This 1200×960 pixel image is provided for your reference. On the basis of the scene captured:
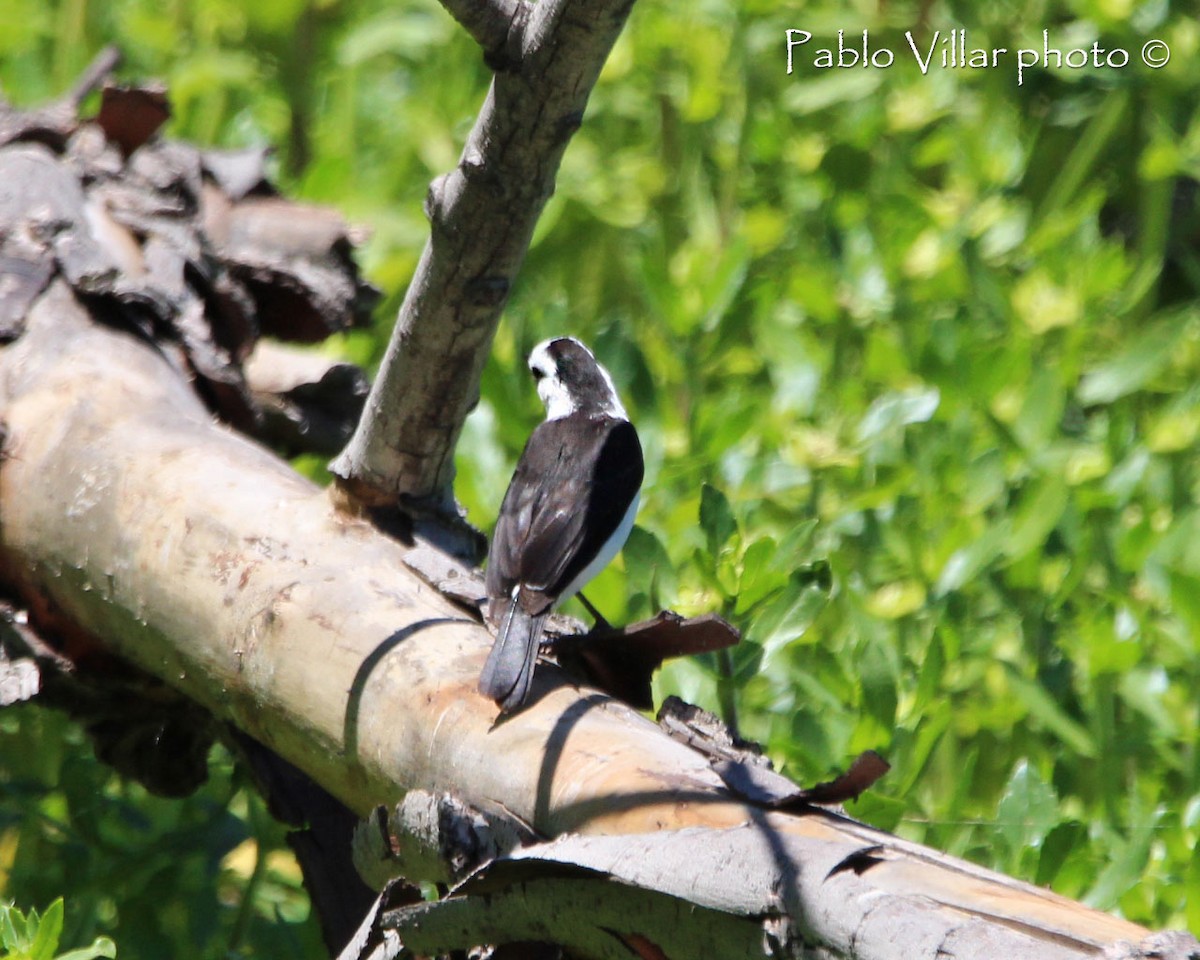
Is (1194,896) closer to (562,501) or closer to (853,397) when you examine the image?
(562,501)

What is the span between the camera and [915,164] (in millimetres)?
4848

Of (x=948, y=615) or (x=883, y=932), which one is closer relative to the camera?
(x=883, y=932)

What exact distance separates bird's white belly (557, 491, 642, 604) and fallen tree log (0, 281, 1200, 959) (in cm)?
56

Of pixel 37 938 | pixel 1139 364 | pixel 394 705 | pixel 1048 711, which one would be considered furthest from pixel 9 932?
pixel 1139 364

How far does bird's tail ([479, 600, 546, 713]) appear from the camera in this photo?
2.23 m

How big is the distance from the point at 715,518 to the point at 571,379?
1.16 m

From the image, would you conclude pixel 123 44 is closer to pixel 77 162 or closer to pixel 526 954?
pixel 77 162

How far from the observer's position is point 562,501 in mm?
3143

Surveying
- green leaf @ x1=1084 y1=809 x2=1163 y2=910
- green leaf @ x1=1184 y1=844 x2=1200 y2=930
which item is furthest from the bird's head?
green leaf @ x1=1184 y1=844 x2=1200 y2=930

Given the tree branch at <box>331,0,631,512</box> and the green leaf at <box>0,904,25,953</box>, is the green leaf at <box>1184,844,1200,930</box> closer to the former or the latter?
the tree branch at <box>331,0,631,512</box>

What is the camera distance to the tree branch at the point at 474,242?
2082mm

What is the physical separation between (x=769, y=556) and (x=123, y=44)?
447cm

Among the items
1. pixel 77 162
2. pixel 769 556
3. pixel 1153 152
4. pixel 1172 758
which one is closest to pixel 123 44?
pixel 77 162

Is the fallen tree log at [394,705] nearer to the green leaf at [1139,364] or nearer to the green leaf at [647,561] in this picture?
the green leaf at [647,561]
